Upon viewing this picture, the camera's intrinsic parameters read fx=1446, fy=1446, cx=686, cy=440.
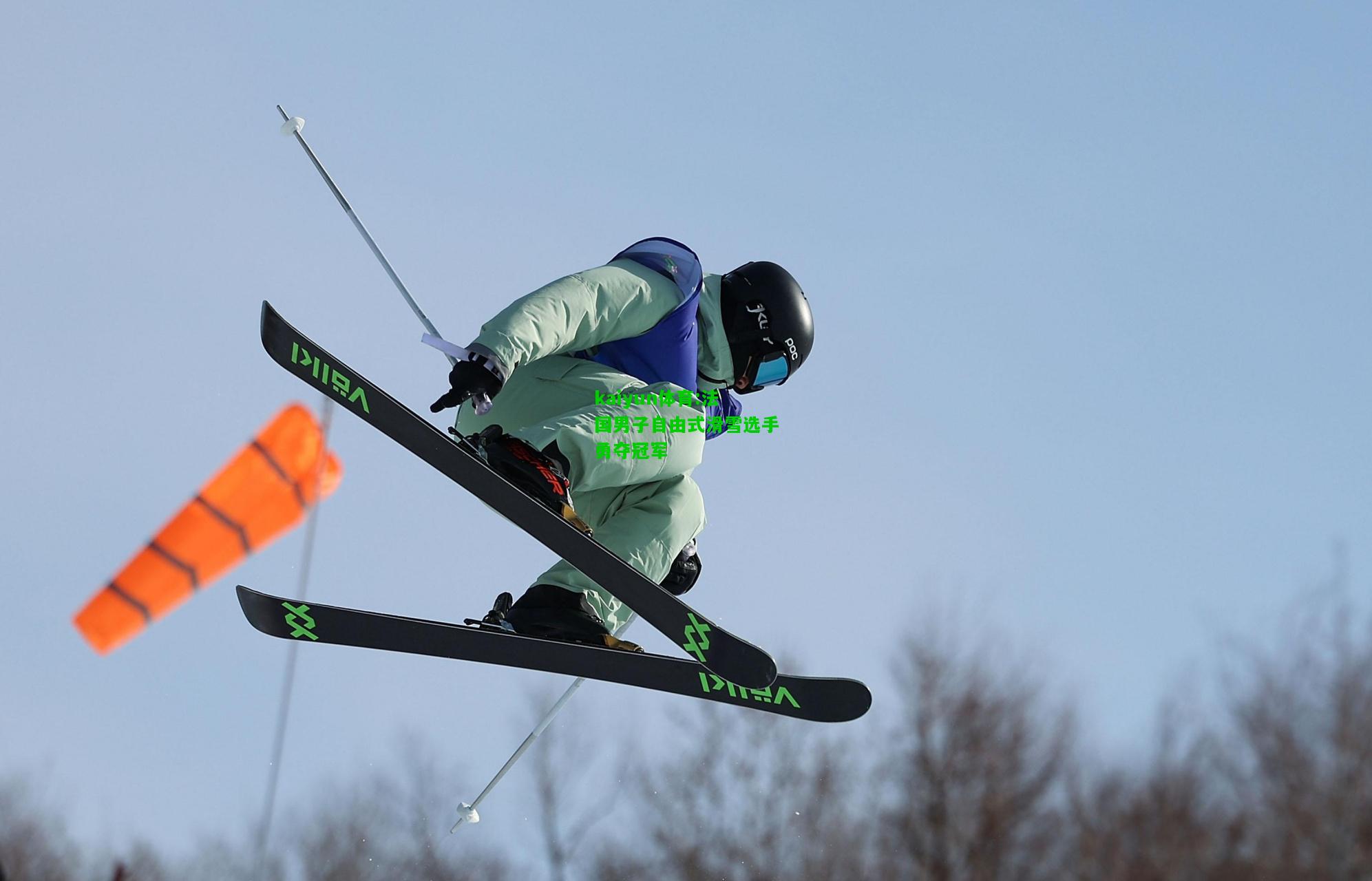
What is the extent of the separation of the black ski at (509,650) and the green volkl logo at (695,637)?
0.18 metres

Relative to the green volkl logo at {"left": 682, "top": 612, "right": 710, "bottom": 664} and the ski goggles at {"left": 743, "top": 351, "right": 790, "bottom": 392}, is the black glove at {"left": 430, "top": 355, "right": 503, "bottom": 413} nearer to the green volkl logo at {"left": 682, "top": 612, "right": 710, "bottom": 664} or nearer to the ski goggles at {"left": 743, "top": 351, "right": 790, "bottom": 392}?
the green volkl logo at {"left": 682, "top": 612, "right": 710, "bottom": 664}

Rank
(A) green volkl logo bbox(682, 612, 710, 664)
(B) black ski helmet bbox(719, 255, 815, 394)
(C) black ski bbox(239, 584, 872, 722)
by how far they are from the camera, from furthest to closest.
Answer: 1. (B) black ski helmet bbox(719, 255, 815, 394)
2. (C) black ski bbox(239, 584, 872, 722)
3. (A) green volkl logo bbox(682, 612, 710, 664)

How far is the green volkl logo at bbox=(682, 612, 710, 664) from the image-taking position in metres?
4.29

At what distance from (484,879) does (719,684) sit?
12.4 metres

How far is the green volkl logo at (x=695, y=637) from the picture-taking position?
4.29m

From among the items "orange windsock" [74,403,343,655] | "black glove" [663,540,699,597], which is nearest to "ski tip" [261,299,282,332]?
"black glove" [663,540,699,597]

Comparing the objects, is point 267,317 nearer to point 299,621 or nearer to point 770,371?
point 299,621

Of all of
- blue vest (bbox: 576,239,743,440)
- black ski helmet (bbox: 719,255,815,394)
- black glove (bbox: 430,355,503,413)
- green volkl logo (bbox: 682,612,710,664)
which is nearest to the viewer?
black glove (bbox: 430,355,503,413)

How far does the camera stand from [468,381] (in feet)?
12.9

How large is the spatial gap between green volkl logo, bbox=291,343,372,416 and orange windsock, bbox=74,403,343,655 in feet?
21.2

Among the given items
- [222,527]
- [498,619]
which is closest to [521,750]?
[498,619]

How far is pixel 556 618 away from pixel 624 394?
743 mm

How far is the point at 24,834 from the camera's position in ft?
62.6

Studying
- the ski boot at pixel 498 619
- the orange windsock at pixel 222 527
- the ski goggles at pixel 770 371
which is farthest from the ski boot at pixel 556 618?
the orange windsock at pixel 222 527
